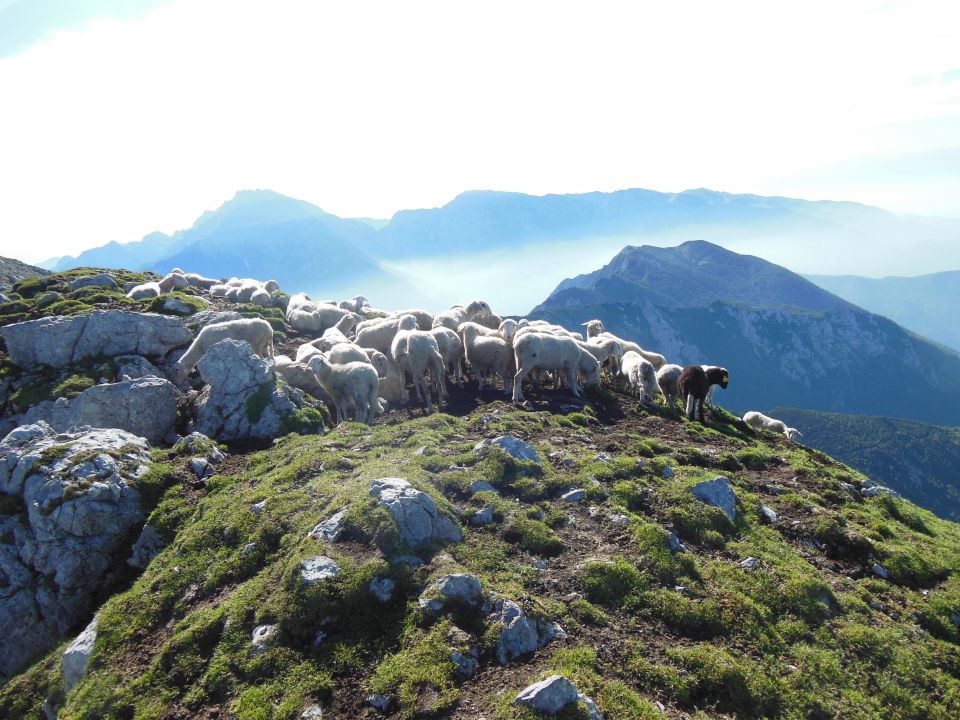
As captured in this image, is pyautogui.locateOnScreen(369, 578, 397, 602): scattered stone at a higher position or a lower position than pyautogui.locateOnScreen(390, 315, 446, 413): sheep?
lower

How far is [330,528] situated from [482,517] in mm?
3716

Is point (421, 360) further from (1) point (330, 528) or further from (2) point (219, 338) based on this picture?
(1) point (330, 528)

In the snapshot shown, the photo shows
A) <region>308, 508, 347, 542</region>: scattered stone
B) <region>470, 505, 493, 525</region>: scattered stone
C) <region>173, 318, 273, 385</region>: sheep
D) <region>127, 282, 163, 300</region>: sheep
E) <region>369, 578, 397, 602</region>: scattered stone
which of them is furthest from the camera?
<region>127, 282, 163, 300</region>: sheep

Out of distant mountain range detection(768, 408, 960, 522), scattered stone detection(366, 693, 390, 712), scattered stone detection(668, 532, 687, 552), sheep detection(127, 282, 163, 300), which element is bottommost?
distant mountain range detection(768, 408, 960, 522)

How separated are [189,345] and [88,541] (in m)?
16.7

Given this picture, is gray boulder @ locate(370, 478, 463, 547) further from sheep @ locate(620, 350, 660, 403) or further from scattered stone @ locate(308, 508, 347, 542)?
sheep @ locate(620, 350, 660, 403)

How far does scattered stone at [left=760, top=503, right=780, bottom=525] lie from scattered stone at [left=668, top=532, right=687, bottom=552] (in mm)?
3601

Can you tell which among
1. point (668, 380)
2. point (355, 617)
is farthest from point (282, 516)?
point (668, 380)

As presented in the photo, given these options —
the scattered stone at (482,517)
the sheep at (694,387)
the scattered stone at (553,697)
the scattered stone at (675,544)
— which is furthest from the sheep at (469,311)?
the scattered stone at (553,697)

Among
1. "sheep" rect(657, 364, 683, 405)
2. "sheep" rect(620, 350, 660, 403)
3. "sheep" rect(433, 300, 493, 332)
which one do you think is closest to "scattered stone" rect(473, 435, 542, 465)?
"sheep" rect(620, 350, 660, 403)

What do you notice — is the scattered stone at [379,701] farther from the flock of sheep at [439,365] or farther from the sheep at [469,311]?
the sheep at [469,311]

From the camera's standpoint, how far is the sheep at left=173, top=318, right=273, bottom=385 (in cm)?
2472

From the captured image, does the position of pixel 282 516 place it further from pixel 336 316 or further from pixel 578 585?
pixel 336 316

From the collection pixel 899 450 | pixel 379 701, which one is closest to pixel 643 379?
pixel 379 701
